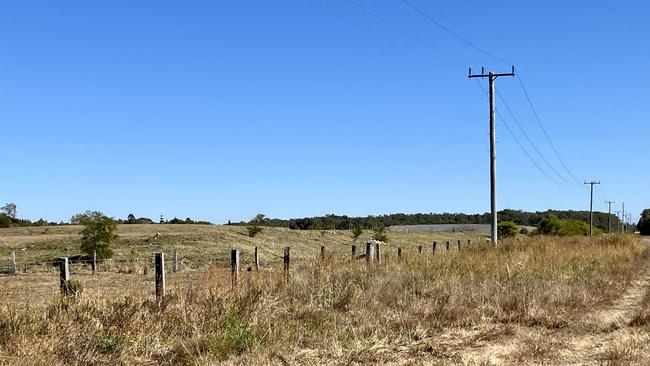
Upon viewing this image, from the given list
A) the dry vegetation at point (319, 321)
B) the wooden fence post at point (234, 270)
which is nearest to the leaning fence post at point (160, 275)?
the dry vegetation at point (319, 321)

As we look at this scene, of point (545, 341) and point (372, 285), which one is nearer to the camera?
Answer: point (545, 341)

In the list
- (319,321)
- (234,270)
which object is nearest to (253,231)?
(234,270)

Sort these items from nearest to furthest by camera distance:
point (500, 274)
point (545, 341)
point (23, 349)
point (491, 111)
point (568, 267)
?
point (23, 349)
point (545, 341)
point (500, 274)
point (568, 267)
point (491, 111)

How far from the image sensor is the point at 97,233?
127ft

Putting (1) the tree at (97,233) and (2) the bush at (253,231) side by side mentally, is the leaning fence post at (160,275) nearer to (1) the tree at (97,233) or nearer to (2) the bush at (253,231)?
(1) the tree at (97,233)

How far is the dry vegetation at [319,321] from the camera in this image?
7.44m

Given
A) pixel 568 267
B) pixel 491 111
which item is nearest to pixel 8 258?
pixel 491 111

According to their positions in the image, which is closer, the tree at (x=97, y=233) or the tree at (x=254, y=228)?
the tree at (x=97, y=233)

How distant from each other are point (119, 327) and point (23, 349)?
1482 mm

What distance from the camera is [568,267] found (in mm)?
16750

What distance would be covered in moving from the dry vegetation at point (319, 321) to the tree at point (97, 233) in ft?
92.8

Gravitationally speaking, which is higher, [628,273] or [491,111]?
[491,111]

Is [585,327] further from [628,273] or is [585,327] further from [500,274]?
[628,273]

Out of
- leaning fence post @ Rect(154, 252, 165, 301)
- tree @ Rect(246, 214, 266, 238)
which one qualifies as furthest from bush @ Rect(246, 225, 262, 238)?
leaning fence post @ Rect(154, 252, 165, 301)
